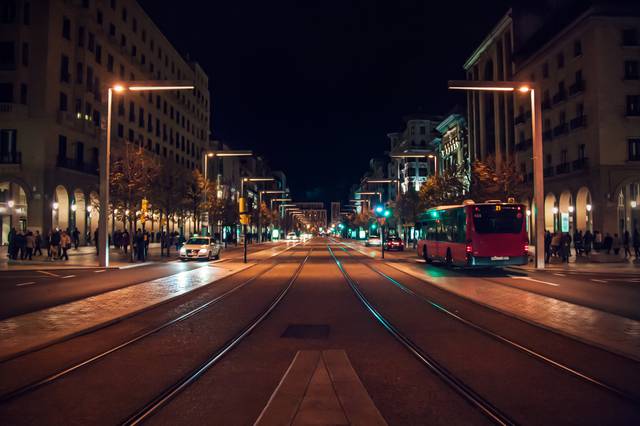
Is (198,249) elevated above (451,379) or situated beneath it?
elevated above

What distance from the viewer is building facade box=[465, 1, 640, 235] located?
40.4m

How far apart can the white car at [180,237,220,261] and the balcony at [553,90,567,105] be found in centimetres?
3175

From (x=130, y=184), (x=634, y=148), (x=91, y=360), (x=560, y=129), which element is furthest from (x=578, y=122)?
(x=91, y=360)

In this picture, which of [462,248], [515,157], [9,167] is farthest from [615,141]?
[9,167]

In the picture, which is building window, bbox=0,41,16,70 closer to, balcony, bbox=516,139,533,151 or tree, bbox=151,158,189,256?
tree, bbox=151,158,189,256

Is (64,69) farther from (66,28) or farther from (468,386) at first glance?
(468,386)

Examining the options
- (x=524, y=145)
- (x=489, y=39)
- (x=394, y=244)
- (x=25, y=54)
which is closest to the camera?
(x=25, y=54)

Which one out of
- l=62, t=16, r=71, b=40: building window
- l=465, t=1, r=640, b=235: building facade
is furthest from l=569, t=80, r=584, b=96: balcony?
l=62, t=16, r=71, b=40: building window

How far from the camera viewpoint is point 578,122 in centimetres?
4294

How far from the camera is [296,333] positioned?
9602 mm

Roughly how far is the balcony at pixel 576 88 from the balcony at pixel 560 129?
8.91 ft

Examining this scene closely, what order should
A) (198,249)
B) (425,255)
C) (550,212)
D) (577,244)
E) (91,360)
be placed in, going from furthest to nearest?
(550,212), (577,244), (198,249), (425,255), (91,360)

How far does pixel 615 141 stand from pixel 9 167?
4634 centimetres

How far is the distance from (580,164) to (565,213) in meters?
5.48
